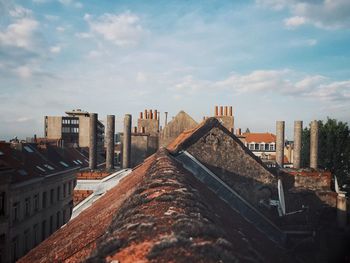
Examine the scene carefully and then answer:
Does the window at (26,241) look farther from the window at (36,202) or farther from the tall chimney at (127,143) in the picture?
the tall chimney at (127,143)

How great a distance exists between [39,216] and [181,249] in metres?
25.0

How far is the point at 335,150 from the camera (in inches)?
1278

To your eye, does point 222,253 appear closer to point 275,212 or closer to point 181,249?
point 181,249

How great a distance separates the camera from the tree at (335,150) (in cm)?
3200

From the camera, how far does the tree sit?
105ft

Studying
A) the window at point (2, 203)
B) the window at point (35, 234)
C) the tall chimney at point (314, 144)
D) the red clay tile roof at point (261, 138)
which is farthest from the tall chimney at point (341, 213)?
the red clay tile roof at point (261, 138)

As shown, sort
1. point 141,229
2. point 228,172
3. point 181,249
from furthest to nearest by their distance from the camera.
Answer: point 228,172 < point 141,229 < point 181,249

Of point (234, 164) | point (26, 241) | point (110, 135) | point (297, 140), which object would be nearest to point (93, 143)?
point (110, 135)

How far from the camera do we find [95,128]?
23.0m

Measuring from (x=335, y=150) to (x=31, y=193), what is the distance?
2911 centimetres

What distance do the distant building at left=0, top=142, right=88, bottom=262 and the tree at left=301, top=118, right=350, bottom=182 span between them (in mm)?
25148

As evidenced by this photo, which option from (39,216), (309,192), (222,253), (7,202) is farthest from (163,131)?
(222,253)

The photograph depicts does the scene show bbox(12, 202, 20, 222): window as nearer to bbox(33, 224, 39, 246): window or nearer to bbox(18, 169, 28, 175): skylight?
bbox(18, 169, 28, 175): skylight

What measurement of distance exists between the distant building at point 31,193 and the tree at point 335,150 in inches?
990
